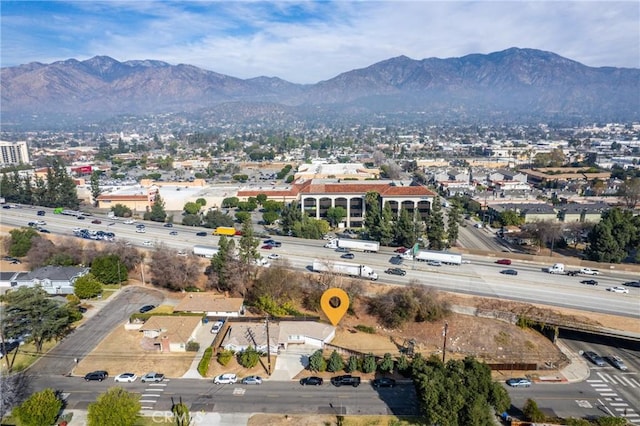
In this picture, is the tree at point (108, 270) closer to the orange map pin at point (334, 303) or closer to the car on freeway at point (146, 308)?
the car on freeway at point (146, 308)

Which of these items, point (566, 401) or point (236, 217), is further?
point (236, 217)

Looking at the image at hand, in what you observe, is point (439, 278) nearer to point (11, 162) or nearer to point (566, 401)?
point (566, 401)

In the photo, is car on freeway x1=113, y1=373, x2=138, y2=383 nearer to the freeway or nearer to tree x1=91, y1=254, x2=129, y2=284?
tree x1=91, y1=254, x2=129, y2=284

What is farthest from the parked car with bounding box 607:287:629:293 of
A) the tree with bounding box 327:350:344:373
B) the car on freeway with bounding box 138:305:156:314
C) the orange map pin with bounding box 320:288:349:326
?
the car on freeway with bounding box 138:305:156:314

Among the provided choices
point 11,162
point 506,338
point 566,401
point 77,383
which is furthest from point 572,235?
point 11,162

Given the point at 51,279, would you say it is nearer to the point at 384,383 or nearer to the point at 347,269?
the point at 347,269

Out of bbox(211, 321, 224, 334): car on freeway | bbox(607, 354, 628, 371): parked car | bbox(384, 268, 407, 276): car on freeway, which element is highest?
bbox(384, 268, 407, 276): car on freeway
